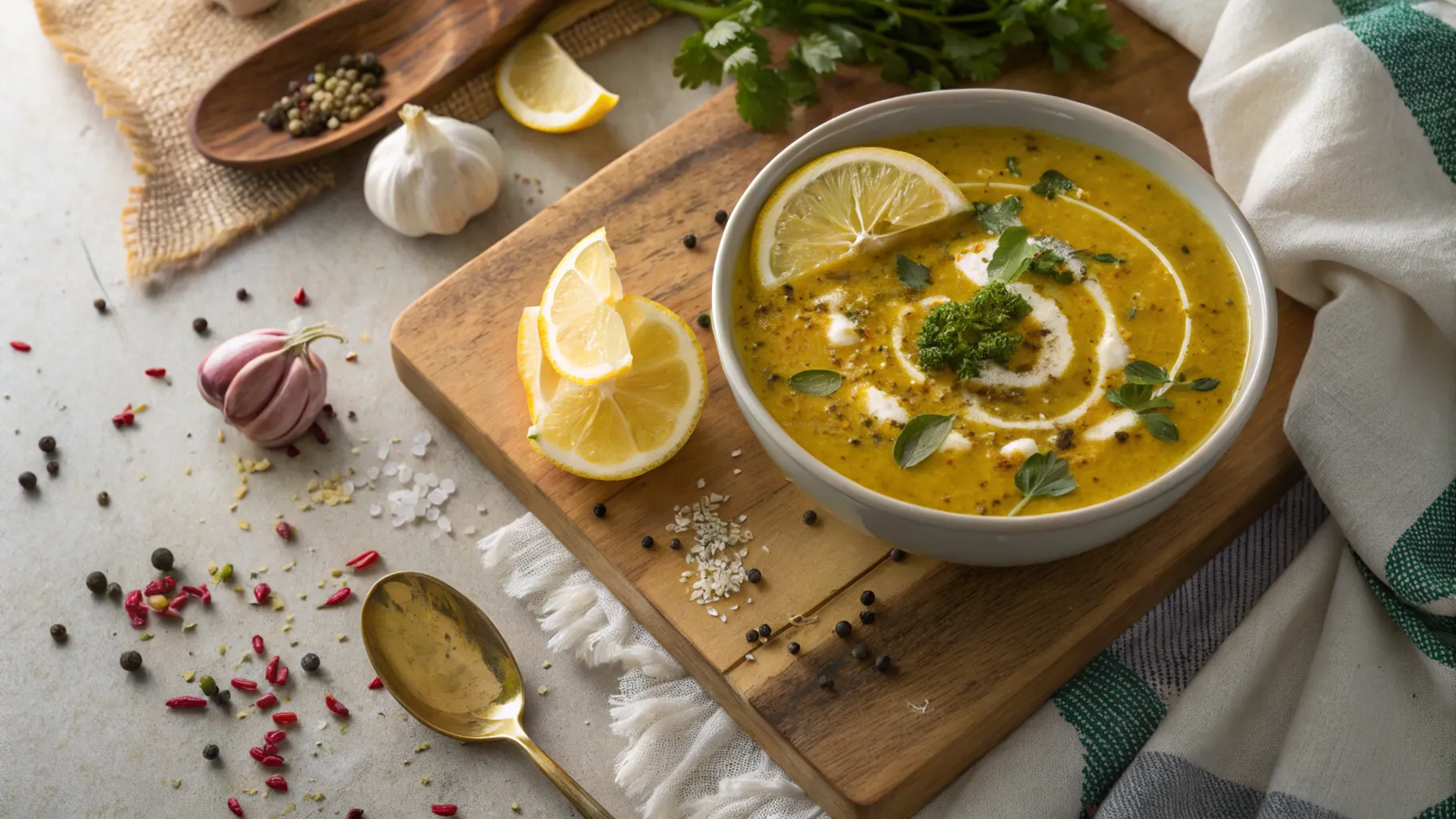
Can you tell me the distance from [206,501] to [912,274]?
1548 mm

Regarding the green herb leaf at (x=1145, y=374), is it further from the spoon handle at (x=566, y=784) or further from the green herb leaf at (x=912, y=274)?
the spoon handle at (x=566, y=784)

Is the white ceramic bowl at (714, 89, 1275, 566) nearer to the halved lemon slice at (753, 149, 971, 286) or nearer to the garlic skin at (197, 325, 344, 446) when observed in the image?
the halved lemon slice at (753, 149, 971, 286)

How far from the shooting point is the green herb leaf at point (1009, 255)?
2.14 meters

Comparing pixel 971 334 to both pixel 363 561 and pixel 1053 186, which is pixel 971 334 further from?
pixel 363 561

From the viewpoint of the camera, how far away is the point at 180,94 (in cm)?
314

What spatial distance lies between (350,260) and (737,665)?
1.44 metres

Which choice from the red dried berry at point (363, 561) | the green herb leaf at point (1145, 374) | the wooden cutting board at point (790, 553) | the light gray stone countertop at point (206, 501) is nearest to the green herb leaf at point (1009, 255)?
the green herb leaf at point (1145, 374)

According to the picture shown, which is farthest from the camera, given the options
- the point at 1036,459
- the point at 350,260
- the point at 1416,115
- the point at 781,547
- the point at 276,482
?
the point at 350,260

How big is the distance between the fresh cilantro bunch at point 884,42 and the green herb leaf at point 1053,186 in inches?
19.4

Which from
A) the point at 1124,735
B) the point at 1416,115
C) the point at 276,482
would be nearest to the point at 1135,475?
the point at 1124,735

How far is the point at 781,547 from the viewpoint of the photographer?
2273mm

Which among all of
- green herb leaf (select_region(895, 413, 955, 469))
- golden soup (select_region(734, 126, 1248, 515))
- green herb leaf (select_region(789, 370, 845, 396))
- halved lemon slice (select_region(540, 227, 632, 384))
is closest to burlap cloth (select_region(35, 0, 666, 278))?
halved lemon slice (select_region(540, 227, 632, 384))

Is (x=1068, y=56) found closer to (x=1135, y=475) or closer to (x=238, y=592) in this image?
(x=1135, y=475)

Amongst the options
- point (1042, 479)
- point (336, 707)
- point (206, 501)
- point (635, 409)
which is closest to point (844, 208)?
point (635, 409)
